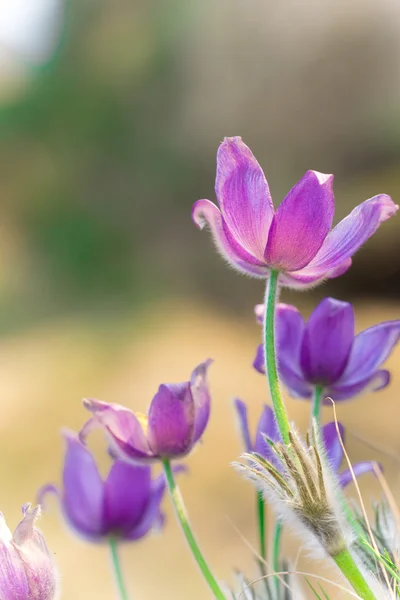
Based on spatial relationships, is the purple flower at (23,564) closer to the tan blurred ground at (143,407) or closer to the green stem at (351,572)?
the green stem at (351,572)

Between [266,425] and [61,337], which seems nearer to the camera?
[266,425]

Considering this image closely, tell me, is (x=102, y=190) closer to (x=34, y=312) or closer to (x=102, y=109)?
(x=102, y=109)

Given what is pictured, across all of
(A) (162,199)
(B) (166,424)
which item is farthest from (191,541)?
(A) (162,199)

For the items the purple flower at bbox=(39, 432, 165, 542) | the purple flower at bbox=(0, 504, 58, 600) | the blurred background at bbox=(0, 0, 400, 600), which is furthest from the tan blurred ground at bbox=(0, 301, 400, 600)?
the purple flower at bbox=(0, 504, 58, 600)

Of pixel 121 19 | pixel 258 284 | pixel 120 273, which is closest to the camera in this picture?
pixel 258 284

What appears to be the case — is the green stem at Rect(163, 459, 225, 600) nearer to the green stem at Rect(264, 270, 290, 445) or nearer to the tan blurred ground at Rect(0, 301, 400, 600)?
the green stem at Rect(264, 270, 290, 445)

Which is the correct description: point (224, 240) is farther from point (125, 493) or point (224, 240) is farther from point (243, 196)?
point (125, 493)

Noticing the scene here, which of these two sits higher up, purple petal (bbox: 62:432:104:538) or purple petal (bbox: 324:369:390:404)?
purple petal (bbox: 324:369:390:404)

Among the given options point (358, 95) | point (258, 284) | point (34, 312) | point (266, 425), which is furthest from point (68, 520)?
point (34, 312)
